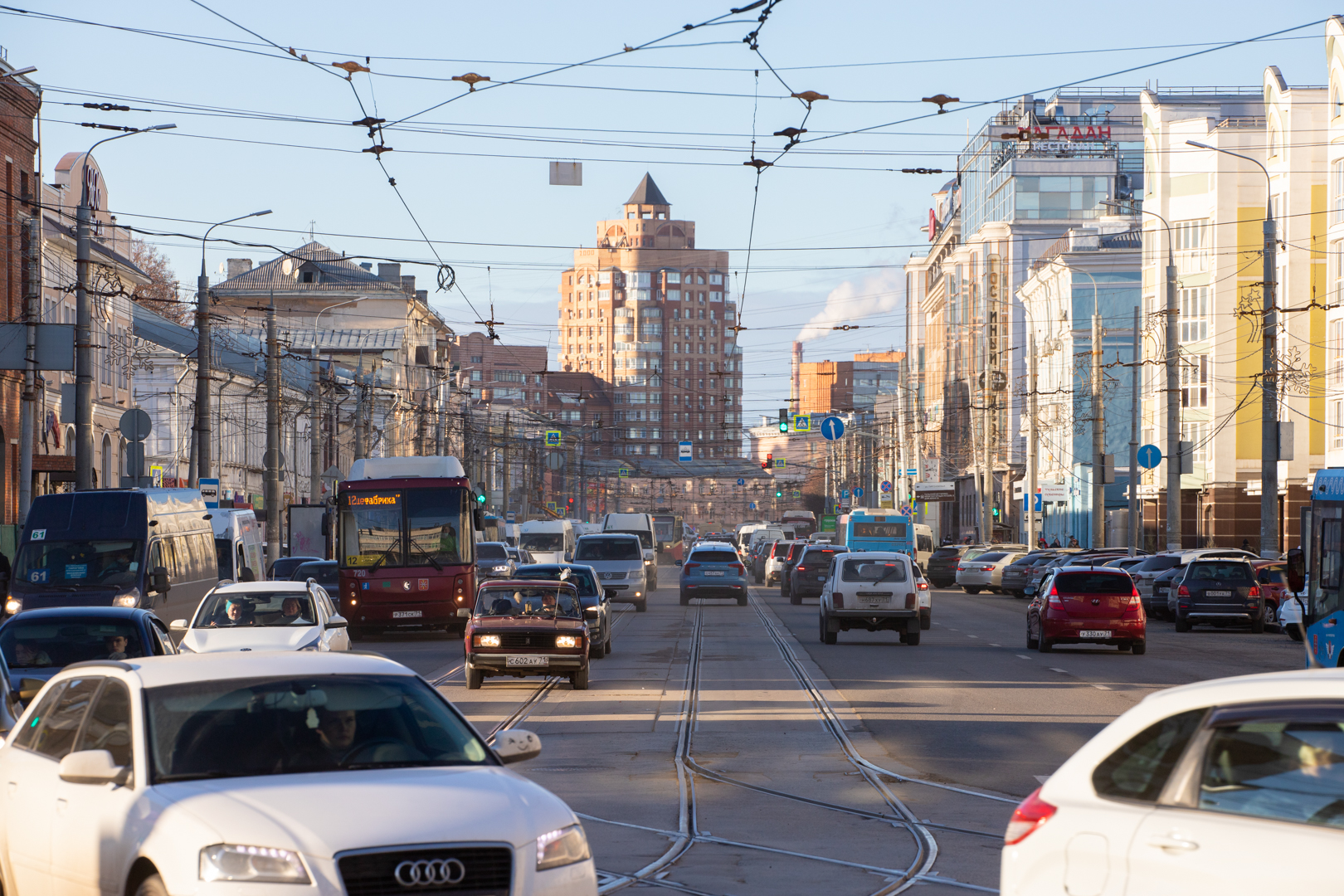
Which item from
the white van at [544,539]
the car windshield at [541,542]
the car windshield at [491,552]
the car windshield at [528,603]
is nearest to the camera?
the car windshield at [528,603]

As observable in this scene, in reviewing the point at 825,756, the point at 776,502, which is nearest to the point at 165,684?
the point at 825,756

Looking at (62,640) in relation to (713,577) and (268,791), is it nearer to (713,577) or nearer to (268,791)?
(268,791)

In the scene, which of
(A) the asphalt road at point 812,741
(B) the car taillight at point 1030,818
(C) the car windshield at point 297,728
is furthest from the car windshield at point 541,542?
(B) the car taillight at point 1030,818

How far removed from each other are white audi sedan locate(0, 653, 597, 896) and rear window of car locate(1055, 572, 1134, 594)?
22391 mm

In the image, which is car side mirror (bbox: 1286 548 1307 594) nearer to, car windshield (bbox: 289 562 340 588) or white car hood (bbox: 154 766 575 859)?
white car hood (bbox: 154 766 575 859)

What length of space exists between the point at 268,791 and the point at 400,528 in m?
27.3

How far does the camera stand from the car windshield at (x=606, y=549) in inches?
1858

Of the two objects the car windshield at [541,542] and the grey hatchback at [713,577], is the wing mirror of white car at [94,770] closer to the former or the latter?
the grey hatchback at [713,577]

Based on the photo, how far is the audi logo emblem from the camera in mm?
5996

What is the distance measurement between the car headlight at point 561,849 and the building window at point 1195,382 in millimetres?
62385

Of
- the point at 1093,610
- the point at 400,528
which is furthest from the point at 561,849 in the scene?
the point at 400,528

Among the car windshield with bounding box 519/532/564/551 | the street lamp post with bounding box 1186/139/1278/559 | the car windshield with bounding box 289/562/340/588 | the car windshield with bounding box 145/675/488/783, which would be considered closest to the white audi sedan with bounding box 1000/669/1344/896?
the car windshield with bounding box 145/675/488/783

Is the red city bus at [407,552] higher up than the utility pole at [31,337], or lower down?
lower down

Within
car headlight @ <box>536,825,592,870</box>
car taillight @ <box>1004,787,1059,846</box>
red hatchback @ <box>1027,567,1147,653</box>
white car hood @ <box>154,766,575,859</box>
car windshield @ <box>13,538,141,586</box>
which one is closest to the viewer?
car taillight @ <box>1004,787,1059,846</box>
